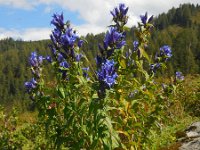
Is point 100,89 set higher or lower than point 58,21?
lower

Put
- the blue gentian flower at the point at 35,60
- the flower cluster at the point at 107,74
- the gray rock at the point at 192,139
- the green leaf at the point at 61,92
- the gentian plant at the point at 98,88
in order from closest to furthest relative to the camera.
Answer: the flower cluster at the point at 107,74 → the gentian plant at the point at 98,88 → the green leaf at the point at 61,92 → the blue gentian flower at the point at 35,60 → the gray rock at the point at 192,139

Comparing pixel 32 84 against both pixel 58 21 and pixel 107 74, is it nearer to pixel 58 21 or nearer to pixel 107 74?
pixel 58 21

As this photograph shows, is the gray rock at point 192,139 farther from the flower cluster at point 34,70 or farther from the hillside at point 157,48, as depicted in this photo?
the hillside at point 157,48

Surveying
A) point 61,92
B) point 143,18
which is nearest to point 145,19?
point 143,18

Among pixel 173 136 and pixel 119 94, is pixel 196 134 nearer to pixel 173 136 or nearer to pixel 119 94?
pixel 173 136

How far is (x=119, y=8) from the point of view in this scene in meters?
5.77

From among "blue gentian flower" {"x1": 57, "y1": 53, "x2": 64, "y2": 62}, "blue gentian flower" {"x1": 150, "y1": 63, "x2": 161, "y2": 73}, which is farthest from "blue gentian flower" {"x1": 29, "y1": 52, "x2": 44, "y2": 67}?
"blue gentian flower" {"x1": 150, "y1": 63, "x2": 161, "y2": 73}

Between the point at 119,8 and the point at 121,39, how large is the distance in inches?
29.8

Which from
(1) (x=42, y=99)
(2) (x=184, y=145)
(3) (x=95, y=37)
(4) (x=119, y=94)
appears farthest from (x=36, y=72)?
(3) (x=95, y=37)

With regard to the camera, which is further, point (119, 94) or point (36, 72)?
point (36, 72)

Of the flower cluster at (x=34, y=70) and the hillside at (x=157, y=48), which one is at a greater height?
the hillside at (x=157, y=48)

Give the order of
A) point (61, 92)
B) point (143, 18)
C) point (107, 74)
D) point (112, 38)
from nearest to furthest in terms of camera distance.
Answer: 1. point (107, 74)
2. point (112, 38)
3. point (61, 92)
4. point (143, 18)

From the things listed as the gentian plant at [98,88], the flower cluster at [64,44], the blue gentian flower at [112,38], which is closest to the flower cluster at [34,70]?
the gentian plant at [98,88]

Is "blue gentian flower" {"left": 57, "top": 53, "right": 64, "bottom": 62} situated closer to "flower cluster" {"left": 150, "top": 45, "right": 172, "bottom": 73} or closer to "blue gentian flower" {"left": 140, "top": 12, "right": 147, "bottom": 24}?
"blue gentian flower" {"left": 140, "top": 12, "right": 147, "bottom": 24}
